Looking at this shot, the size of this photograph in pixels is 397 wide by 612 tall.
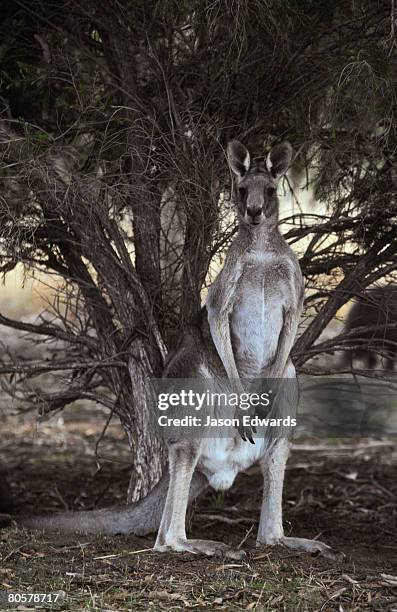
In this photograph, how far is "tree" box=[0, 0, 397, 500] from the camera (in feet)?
15.6

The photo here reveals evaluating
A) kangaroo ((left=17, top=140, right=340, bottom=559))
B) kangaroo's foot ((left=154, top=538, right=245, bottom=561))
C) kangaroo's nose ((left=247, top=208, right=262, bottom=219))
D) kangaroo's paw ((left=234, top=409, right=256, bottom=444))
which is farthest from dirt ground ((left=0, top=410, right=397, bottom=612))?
kangaroo's nose ((left=247, top=208, right=262, bottom=219))

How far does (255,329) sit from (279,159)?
0.83 meters

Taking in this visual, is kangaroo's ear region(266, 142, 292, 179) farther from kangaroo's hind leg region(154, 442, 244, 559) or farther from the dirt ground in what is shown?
the dirt ground

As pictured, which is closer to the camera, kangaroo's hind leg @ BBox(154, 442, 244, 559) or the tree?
kangaroo's hind leg @ BBox(154, 442, 244, 559)

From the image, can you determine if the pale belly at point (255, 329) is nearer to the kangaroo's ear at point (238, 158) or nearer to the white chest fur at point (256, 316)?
the white chest fur at point (256, 316)

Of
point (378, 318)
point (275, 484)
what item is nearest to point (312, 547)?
point (275, 484)

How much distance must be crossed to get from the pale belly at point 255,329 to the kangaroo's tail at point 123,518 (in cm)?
73

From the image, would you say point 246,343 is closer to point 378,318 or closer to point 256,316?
point 256,316

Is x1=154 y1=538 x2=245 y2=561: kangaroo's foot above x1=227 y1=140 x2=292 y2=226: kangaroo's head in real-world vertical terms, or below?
below

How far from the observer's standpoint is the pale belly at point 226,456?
14.9 feet

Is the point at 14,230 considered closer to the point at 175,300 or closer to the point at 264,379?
the point at 175,300

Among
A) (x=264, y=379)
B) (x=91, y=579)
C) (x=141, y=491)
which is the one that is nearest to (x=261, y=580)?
(x=91, y=579)

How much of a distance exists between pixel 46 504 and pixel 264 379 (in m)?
2.82

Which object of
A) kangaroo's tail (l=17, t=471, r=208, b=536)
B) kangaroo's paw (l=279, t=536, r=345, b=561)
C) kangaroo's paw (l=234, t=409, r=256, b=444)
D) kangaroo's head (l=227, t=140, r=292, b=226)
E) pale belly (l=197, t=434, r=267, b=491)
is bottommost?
kangaroo's paw (l=279, t=536, r=345, b=561)
